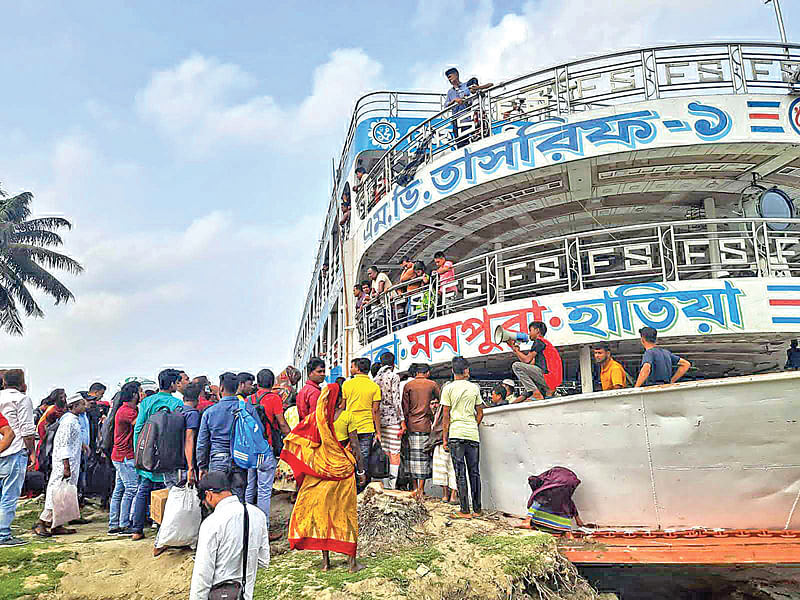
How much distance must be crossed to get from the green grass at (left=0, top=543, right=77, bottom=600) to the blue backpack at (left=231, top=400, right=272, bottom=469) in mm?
1692

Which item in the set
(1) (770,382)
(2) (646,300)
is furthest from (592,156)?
(1) (770,382)

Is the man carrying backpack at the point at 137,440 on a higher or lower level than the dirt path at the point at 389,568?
higher

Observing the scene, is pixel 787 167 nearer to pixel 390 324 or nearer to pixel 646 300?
pixel 646 300

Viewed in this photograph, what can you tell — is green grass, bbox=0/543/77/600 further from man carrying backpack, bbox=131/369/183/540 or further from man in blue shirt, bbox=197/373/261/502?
man in blue shirt, bbox=197/373/261/502

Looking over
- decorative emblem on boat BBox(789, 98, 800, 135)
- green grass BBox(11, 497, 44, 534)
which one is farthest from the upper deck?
green grass BBox(11, 497, 44, 534)

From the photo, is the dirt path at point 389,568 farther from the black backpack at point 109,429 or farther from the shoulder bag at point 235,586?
the shoulder bag at point 235,586

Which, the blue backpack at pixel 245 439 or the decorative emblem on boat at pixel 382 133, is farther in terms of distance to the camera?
the decorative emblem on boat at pixel 382 133

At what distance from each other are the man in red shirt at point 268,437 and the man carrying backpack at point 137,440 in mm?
831

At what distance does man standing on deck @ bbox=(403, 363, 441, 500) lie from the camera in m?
7.16

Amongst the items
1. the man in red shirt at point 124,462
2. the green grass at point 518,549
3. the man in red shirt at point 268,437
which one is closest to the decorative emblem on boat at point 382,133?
the man in red shirt at point 268,437

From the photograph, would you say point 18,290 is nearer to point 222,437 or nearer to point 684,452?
point 222,437

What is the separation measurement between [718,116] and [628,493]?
5755 millimetres

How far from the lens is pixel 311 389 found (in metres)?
5.58

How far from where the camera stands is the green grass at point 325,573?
4457mm
